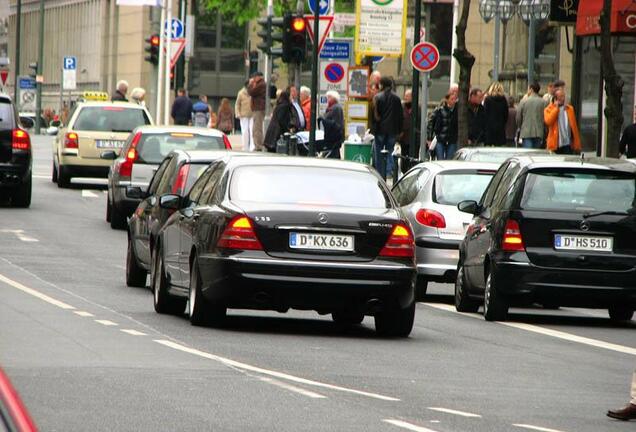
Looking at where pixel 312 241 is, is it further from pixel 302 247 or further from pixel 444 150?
pixel 444 150

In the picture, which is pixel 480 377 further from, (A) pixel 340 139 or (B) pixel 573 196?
(A) pixel 340 139

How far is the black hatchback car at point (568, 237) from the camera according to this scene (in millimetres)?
16500

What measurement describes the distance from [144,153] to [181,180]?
922 centimetres

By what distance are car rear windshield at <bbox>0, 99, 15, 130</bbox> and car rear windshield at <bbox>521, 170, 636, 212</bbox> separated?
581 inches

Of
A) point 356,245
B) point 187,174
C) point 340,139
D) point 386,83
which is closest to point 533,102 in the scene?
point 386,83

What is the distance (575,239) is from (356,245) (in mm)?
3008

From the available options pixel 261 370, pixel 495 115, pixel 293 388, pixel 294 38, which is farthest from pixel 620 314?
pixel 294 38

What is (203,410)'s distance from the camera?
31.9 ft

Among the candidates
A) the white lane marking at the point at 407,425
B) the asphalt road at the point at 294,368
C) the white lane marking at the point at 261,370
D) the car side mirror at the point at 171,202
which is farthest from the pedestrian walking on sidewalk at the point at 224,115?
the white lane marking at the point at 407,425

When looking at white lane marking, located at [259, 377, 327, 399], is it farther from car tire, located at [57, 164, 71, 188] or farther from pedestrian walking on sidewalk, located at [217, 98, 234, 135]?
pedestrian walking on sidewalk, located at [217, 98, 234, 135]

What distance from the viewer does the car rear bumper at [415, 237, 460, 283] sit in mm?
19641

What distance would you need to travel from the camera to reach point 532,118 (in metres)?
34.1

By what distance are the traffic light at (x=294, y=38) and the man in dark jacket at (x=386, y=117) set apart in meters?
1.75

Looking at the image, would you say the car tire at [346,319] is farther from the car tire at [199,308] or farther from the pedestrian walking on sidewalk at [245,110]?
the pedestrian walking on sidewalk at [245,110]
